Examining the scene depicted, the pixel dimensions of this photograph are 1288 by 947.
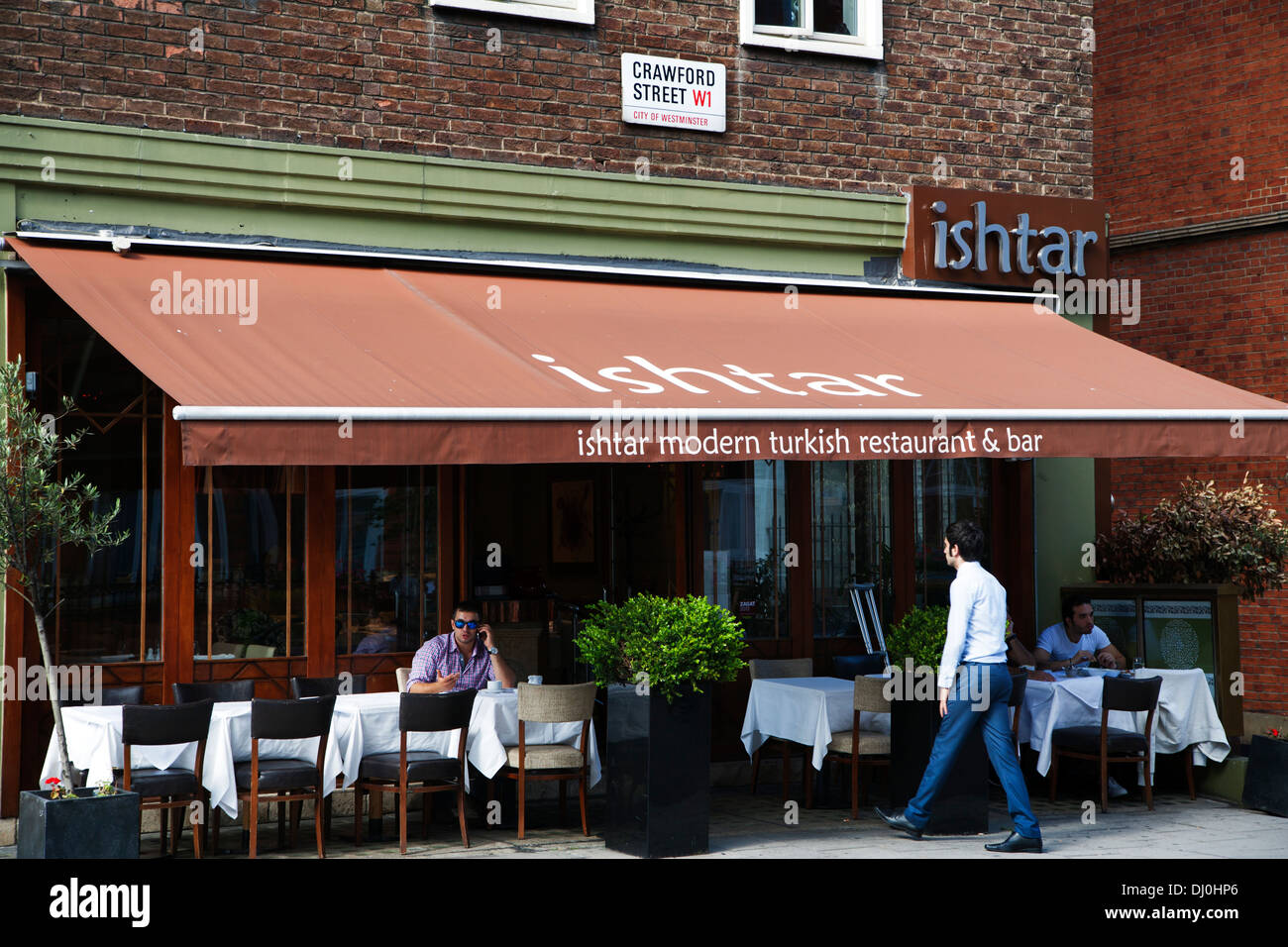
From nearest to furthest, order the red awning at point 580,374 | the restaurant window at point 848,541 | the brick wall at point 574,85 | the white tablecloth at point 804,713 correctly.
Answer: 1. the red awning at point 580,374
2. the brick wall at point 574,85
3. the white tablecloth at point 804,713
4. the restaurant window at point 848,541

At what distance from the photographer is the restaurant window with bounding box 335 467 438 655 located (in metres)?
9.69

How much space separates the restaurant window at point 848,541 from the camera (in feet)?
37.7

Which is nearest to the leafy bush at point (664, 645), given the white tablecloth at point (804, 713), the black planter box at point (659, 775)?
the black planter box at point (659, 775)

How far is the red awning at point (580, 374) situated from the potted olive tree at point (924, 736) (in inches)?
56.0

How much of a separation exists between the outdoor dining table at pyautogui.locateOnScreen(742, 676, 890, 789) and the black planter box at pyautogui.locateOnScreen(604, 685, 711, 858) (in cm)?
150

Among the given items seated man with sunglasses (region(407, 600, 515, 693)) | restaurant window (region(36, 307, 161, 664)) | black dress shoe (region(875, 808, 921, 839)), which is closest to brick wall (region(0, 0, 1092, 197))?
restaurant window (region(36, 307, 161, 664))

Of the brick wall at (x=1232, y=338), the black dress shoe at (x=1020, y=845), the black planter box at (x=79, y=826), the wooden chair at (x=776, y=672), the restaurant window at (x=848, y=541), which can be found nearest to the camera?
the black planter box at (x=79, y=826)

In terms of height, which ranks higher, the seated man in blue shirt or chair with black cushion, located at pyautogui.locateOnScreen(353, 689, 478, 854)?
the seated man in blue shirt

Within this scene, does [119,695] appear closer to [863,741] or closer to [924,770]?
[863,741]

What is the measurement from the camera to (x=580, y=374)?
8359 mm

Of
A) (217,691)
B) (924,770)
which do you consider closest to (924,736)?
(924,770)

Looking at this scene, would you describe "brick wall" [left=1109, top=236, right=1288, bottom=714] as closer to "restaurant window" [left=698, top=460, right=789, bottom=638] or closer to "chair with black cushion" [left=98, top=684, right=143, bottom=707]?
"restaurant window" [left=698, top=460, right=789, bottom=638]

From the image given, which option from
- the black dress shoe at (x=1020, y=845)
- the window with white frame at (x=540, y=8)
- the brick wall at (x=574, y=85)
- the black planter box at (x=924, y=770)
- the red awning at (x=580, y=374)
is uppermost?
the window with white frame at (x=540, y=8)

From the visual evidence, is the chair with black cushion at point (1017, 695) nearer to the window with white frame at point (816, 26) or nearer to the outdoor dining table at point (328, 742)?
the outdoor dining table at point (328, 742)
